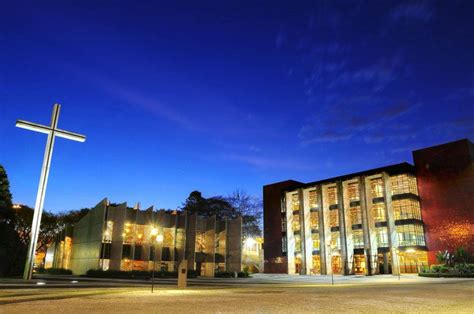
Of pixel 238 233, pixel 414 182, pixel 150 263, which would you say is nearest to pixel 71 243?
pixel 150 263

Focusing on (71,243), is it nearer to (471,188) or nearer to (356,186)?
(356,186)

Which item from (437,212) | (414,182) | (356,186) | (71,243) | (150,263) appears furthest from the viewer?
(356,186)

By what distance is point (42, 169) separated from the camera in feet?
84.0

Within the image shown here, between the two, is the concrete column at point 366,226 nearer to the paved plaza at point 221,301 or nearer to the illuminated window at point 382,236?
the illuminated window at point 382,236

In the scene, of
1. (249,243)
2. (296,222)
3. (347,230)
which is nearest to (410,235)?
(347,230)

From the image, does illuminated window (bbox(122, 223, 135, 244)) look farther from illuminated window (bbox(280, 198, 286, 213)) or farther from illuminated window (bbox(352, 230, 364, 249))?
illuminated window (bbox(280, 198, 286, 213))

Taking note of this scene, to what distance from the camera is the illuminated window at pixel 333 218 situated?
71.2m

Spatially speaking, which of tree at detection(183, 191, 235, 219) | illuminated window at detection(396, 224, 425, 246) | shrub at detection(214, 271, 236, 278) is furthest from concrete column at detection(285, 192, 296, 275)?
shrub at detection(214, 271, 236, 278)

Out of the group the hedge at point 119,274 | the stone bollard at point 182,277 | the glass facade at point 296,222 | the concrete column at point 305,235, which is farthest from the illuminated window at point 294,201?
the stone bollard at point 182,277

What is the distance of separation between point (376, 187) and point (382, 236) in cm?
899

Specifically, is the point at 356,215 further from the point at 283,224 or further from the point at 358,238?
the point at 283,224

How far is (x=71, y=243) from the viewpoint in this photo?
178 ft

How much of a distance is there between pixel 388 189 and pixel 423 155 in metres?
8.46

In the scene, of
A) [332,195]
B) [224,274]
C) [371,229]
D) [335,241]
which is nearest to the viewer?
[224,274]
